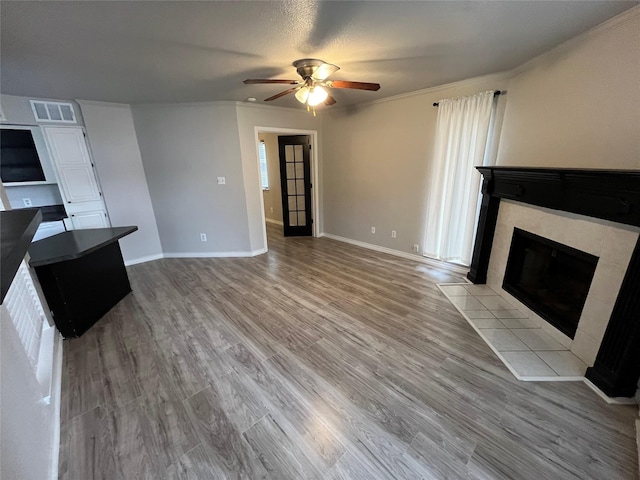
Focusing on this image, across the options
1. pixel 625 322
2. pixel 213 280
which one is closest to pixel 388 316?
pixel 625 322

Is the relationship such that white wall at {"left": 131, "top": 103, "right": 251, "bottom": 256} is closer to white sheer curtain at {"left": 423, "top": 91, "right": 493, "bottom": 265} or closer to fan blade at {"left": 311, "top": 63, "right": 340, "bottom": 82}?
fan blade at {"left": 311, "top": 63, "right": 340, "bottom": 82}

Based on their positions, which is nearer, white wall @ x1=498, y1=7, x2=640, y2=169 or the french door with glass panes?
white wall @ x1=498, y1=7, x2=640, y2=169

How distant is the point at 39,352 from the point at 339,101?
4340 millimetres

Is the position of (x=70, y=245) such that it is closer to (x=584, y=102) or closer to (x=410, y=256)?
(x=410, y=256)

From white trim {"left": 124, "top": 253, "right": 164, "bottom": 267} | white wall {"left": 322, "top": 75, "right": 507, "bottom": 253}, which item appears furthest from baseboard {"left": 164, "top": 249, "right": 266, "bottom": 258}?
white wall {"left": 322, "top": 75, "right": 507, "bottom": 253}

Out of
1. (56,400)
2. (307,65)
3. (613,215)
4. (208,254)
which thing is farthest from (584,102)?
(208,254)

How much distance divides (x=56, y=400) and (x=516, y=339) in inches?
140

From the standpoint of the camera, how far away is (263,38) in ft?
5.99

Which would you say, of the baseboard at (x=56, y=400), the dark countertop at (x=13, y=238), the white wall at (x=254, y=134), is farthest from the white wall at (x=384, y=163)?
the baseboard at (x=56, y=400)

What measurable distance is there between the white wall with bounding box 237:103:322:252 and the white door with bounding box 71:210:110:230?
2115mm

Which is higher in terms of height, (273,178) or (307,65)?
(307,65)

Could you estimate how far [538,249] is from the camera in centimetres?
249

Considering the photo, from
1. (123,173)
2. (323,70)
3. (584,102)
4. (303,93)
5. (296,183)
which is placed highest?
(323,70)

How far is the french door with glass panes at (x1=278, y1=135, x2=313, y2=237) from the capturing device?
5059mm
